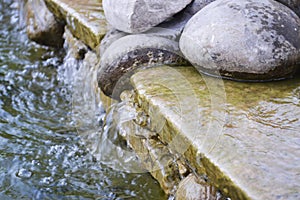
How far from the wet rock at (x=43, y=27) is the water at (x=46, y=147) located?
1.04ft

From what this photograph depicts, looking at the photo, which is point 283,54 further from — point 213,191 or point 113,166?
point 113,166

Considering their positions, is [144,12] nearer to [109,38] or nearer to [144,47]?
[144,47]

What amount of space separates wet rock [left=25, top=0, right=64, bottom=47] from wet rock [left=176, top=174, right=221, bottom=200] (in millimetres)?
3015

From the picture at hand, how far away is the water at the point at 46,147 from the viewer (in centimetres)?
291

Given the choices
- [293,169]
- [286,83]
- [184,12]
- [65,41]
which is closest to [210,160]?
[293,169]

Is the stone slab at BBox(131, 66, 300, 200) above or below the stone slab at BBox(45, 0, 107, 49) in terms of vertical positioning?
above

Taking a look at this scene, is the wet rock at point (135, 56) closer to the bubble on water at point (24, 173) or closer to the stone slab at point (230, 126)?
the stone slab at point (230, 126)

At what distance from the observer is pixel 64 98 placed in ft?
13.8

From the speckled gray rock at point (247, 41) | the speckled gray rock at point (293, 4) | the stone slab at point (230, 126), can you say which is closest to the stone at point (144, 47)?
the stone slab at point (230, 126)

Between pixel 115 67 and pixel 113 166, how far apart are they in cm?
66

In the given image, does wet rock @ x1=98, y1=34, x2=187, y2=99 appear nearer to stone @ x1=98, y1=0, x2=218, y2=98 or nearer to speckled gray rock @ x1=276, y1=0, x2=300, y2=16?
stone @ x1=98, y1=0, x2=218, y2=98

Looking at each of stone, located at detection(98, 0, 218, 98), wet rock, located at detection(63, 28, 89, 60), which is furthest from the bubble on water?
wet rock, located at detection(63, 28, 89, 60)

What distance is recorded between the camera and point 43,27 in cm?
519

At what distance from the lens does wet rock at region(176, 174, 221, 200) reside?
7.56 feet
